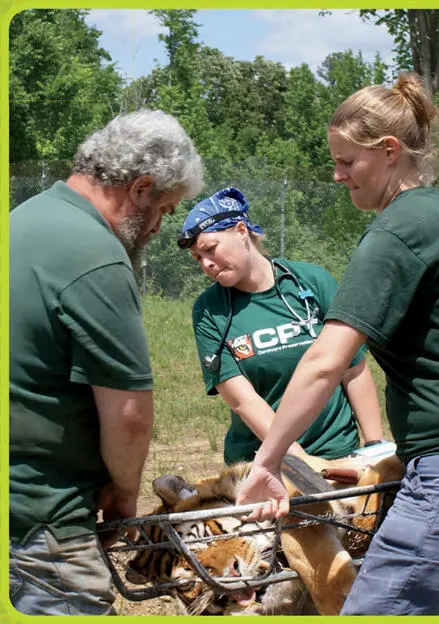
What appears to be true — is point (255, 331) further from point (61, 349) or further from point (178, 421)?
point (178, 421)

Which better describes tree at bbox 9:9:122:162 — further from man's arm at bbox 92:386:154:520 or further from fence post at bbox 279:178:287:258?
man's arm at bbox 92:386:154:520

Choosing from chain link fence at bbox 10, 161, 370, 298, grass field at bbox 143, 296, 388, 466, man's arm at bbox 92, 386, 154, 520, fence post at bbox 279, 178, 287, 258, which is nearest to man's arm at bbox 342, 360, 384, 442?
man's arm at bbox 92, 386, 154, 520

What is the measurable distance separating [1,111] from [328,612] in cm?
211

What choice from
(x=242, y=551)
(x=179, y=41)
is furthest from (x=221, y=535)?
(x=179, y=41)

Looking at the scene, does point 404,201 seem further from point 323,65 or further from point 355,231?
point 323,65

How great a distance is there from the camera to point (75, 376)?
2.50m

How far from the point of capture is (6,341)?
8.29 ft

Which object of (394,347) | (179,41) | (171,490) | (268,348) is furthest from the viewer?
(179,41)

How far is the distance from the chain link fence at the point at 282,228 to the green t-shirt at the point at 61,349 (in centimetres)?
1426

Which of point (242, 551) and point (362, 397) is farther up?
point (362, 397)

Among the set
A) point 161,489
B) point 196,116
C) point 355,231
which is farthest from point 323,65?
point 161,489

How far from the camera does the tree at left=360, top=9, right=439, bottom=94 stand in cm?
1845

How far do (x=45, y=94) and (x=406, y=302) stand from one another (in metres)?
24.4

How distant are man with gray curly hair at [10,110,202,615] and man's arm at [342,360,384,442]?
56.6 inches
